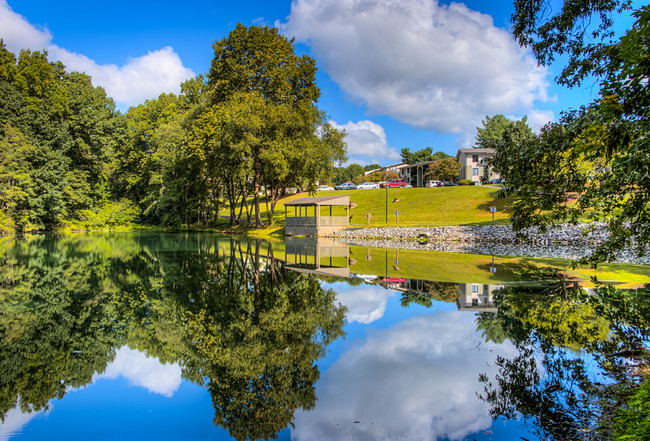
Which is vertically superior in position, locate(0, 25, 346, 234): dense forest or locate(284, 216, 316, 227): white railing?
locate(0, 25, 346, 234): dense forest

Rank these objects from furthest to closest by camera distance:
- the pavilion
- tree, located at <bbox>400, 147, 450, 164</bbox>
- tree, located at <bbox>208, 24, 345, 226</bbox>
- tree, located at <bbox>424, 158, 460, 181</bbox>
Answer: tree, located at <bbox>400, 147, 450, 164</bbox>
tree, located at <bbox>424, 158, 460, 181</bbox>
the pavilion
tree, located at <bbox>208, 24, 345, 226</bbox>

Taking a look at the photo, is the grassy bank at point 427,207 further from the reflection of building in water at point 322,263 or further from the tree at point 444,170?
the tree at point 444,170

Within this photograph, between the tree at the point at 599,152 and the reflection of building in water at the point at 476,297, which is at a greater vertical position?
the tree at the point at 599,152

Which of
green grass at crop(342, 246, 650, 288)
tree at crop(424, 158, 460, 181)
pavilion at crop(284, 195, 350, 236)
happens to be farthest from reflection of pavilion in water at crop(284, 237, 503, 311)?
tree at crop(424, 158, 460, 181)

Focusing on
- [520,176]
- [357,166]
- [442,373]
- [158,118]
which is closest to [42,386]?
[442,373]


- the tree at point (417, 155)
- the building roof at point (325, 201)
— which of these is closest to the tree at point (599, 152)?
the building roof at point (325, 201)

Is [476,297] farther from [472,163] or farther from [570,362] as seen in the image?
[472,163]

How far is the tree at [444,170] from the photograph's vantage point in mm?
78131

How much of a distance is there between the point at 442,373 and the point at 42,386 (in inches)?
229

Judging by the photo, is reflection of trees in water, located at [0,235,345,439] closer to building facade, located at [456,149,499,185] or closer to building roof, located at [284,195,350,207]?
building roof, located at [284,195,350,207]

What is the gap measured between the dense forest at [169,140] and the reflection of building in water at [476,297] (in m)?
24.7

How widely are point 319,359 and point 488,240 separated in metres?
27.0

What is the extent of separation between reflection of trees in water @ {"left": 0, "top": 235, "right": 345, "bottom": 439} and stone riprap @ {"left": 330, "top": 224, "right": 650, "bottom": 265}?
15422 millimetres

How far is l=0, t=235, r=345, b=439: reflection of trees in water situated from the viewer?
17.1ft
